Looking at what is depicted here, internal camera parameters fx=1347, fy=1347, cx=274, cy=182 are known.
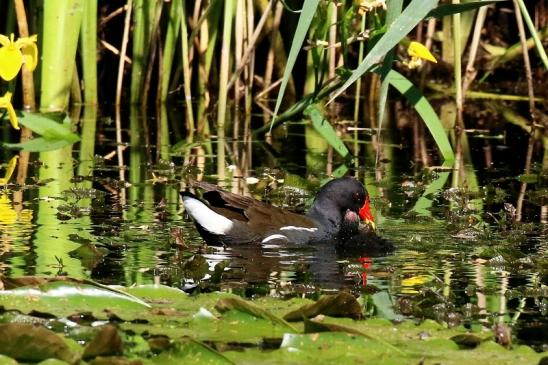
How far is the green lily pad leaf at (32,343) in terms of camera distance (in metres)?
3.91

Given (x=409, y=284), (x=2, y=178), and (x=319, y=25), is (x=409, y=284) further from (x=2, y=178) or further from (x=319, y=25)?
(x=2, y=178)

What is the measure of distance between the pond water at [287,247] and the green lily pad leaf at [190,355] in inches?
50.9

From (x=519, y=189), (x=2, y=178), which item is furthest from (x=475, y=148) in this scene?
(x=2, y=178)

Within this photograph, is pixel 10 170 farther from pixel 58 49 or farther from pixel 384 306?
pixel 384 306

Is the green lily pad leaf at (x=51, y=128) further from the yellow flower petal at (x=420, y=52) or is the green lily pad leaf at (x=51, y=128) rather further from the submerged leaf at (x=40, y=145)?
the yellow flower petal at (x=420, y=52)

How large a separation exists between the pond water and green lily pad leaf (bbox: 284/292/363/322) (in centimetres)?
41

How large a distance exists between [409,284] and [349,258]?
0.88m


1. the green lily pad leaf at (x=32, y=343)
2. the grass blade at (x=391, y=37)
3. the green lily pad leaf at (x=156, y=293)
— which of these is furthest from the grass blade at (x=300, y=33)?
the green lily pad leaf at (x=32, y=343)

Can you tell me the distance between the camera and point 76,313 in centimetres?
457

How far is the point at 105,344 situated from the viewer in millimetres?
3910

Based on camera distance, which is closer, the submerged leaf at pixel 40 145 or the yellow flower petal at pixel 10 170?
the yellow flower petal at pixel 10 170

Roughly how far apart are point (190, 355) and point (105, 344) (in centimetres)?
25

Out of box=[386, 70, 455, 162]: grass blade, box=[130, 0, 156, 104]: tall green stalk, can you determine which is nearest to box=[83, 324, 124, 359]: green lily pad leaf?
box=[386, 70, 455, 162]: grass blade

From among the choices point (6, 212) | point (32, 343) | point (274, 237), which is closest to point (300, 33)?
point (274, 237)
